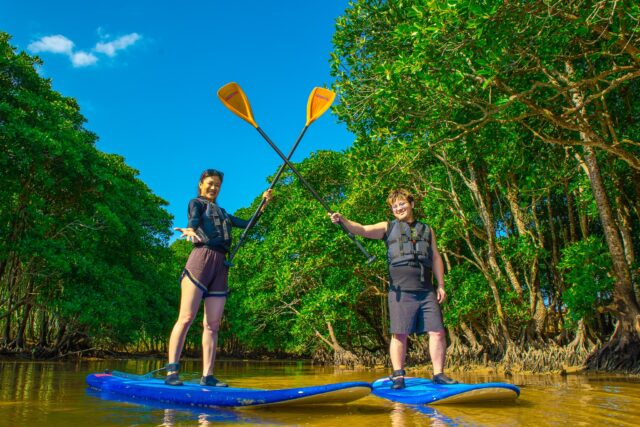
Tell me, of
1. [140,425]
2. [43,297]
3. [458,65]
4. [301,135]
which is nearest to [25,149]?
[43,297]

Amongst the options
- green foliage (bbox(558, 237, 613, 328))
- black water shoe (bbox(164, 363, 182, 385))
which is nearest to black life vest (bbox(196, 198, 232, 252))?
black water shoe (bbox(164, 363, 182, 385))

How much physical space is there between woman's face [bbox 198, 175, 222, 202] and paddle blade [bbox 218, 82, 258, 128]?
1508mm

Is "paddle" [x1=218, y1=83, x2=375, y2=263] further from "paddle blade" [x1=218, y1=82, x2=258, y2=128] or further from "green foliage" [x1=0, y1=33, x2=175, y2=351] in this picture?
"green foliage" [x1=0, y1=33, x2=175, y2=351]

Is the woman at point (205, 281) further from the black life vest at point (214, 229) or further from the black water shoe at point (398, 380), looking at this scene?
the black water shoe at point (398, 380)

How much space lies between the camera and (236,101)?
601cm

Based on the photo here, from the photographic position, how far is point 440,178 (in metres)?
13.3

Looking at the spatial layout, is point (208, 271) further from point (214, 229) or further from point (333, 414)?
point (333, 414)

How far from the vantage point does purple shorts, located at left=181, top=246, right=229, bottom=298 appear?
4156 millimetres

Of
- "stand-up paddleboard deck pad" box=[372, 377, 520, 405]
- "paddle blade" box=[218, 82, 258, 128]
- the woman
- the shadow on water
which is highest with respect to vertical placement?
"paddle blade" box=[218, 82, 258, 128]

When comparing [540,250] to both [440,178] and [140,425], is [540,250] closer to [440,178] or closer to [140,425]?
[440,178]

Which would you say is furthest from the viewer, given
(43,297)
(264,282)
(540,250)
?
(264,282)

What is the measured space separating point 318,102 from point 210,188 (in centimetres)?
227

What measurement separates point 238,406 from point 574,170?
933 cm

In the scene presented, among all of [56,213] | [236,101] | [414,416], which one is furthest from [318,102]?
[56,213]
